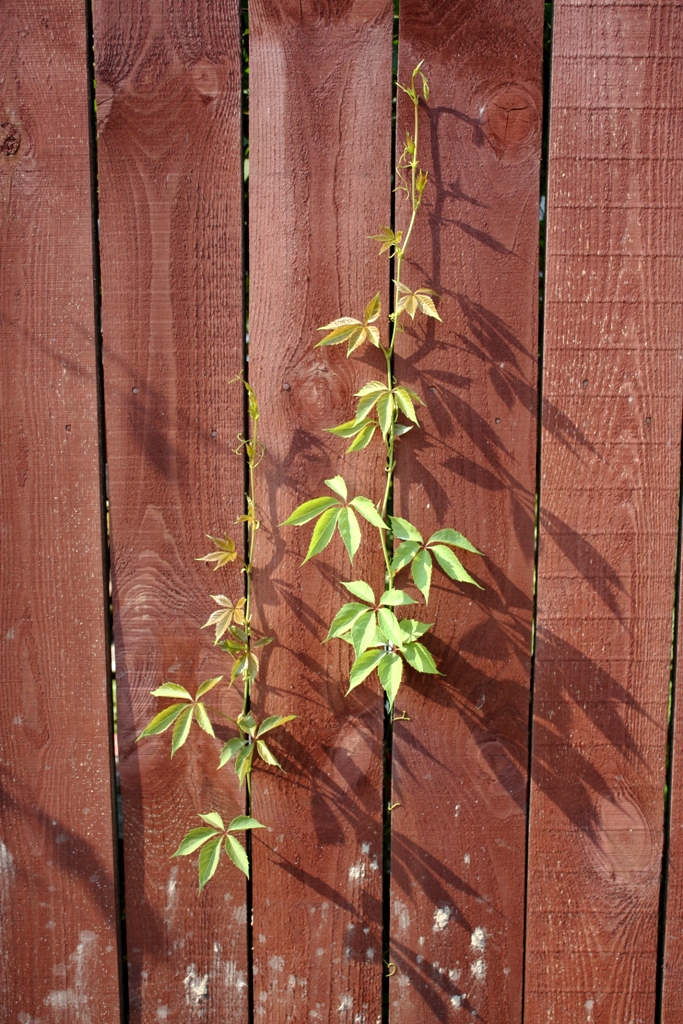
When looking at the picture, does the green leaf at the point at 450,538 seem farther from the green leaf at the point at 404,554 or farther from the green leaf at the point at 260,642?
the green leaf at the point at 260,642

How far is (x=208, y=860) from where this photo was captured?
1.13 meters

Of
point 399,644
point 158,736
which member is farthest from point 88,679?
point 399,644

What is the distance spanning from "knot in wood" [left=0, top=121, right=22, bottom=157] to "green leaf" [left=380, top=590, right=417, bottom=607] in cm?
89

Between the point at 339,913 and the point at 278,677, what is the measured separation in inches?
15.7

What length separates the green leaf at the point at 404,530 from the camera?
1.10 m

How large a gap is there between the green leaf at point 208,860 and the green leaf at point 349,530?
0.51 metres

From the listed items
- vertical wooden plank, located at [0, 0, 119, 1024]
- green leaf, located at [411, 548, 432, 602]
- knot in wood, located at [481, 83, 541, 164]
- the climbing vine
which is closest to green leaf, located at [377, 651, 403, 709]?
the climbing vine

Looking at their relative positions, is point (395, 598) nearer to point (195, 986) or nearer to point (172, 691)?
point (172, 691)

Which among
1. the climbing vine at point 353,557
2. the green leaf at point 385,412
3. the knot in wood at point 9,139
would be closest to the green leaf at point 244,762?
the climbing vine at point 353,557

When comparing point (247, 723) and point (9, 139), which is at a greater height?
point (9, 139)

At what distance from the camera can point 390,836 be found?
1.19 meters

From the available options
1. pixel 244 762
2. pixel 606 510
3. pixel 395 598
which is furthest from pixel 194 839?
pixel 606 510

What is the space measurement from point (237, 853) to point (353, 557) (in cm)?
49

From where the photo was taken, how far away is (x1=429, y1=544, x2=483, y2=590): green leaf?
42.4 inches
